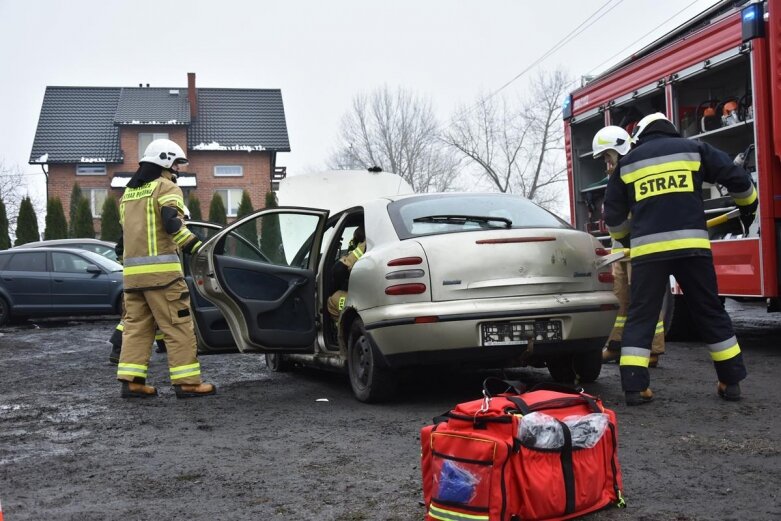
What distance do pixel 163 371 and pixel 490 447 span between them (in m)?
6.27

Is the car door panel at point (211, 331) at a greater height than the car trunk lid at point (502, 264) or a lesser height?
lesser

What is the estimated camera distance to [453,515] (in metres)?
3.21

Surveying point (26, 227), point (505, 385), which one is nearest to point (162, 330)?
point (505, 385)

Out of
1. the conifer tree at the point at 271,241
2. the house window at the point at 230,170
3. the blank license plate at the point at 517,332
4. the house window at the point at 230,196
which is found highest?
the house window at the point at 230,170

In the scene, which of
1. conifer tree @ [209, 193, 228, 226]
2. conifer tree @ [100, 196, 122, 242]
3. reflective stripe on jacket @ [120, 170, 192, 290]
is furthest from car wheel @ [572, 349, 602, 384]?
conifer tree @ [209, 193, 228, 226]

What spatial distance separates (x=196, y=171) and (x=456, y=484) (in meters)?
44.0

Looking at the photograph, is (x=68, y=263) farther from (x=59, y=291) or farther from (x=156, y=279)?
→ (x=156, y=279)

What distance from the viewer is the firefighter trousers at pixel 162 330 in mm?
6836

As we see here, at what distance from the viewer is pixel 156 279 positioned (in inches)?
270

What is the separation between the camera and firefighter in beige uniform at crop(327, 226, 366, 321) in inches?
262

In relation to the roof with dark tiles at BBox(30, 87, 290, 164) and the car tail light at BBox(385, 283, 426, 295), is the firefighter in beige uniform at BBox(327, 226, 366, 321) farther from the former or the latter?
the roof with dark tiles at BBox(30, 87, 290, 164)

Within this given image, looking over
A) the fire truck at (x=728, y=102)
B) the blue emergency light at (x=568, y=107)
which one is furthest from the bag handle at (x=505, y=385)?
the blue emergency light at (x=568, y=107)

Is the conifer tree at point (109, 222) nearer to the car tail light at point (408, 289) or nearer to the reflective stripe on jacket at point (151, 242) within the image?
the reflective stripe on jacket at point (151, 242)

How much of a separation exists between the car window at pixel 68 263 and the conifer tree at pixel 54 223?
2077 centimetres
